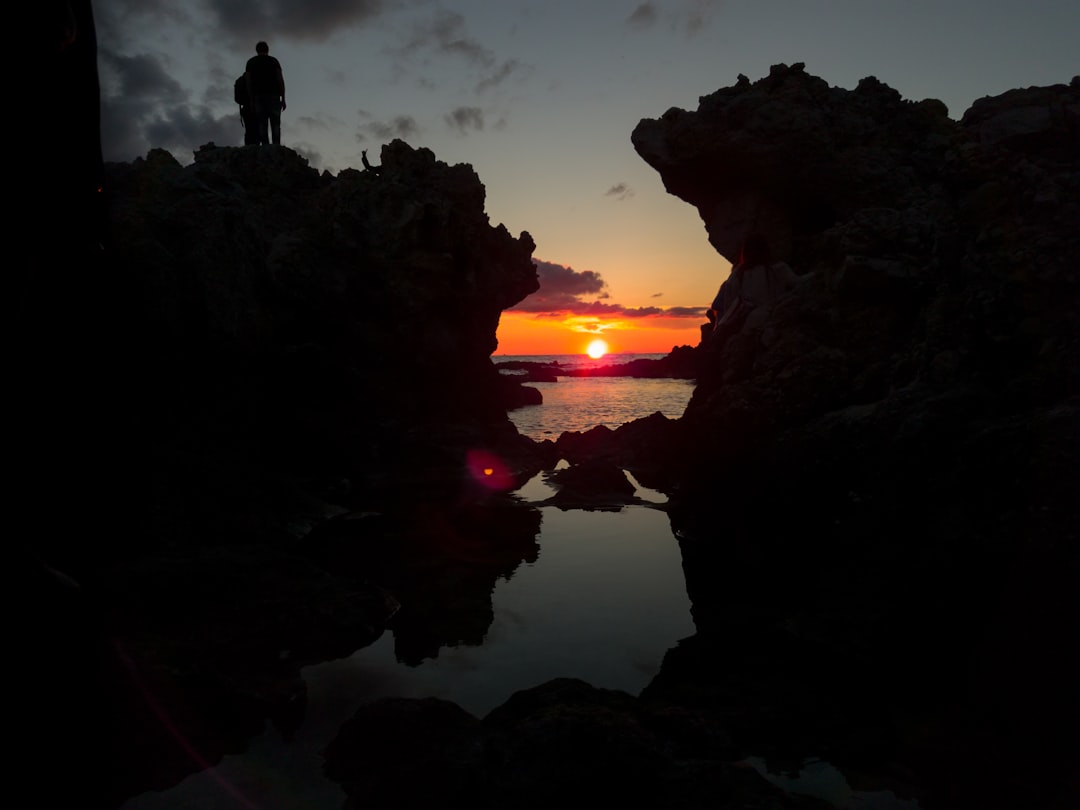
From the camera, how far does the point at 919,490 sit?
854cm

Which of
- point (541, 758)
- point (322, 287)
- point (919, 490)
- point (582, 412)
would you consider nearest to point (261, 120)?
→ point (322, 287)

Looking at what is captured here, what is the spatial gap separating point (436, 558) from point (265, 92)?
810 inches

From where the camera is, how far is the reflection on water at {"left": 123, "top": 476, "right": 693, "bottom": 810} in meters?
5.34

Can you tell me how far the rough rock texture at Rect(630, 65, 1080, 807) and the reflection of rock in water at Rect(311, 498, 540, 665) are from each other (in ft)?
10.2

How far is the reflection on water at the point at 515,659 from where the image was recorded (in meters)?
5.34

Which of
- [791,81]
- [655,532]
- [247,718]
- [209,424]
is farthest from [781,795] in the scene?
[791,81]

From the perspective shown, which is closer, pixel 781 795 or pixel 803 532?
pixel 781 795

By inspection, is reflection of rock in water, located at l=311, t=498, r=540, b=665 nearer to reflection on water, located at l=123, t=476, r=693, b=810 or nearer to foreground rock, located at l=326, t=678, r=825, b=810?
reflection on water, located at l=123, t=476, r=693, b=810

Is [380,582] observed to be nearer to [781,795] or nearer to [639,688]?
[639,688]

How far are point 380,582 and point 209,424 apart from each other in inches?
249

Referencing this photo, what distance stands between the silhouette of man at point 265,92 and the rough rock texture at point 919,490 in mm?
19089

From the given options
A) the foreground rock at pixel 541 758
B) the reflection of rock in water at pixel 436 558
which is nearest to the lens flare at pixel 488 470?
the reflection of rock in water at pixel 436 558

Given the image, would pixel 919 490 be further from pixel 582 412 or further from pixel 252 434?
pixel 582 412

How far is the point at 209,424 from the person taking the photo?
14.2 meters
